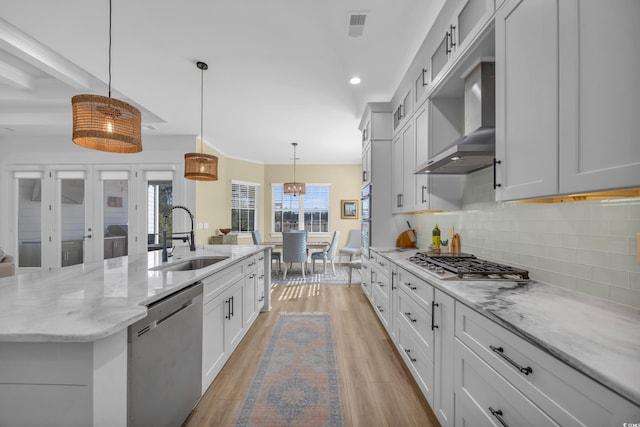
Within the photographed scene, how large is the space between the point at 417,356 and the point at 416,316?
0.92 ft

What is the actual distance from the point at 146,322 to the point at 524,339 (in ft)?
4.85

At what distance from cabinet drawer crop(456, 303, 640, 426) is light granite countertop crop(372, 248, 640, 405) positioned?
4 cm

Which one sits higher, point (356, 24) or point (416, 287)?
point (356, 24)

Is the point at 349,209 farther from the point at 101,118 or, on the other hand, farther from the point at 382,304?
the point at 101,118

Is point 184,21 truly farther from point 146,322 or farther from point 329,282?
point 329,282

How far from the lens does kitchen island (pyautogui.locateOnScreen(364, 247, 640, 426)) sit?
0.66m

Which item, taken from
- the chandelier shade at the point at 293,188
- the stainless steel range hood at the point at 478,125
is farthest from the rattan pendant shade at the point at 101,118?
the chandelier shade at the point at 293,188

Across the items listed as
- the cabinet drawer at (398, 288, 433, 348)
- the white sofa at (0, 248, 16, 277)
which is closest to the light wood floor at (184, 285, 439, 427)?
the cabinet drawer at (398, 288, 433, 348)

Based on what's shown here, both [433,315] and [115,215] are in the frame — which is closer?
[433,315]

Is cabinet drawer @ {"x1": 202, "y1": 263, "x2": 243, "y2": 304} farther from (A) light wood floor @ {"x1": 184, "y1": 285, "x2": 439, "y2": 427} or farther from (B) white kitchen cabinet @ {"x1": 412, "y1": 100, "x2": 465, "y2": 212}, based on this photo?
(B) white kitchen cabinet @ {"x1": 412, "y1": 100, "x2": 465, "y2": 212}

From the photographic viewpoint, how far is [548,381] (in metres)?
0.79

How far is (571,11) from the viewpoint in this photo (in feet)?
3.18

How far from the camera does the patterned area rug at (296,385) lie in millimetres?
1693

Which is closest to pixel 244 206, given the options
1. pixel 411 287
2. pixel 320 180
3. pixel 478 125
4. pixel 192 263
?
pixel 320 180
